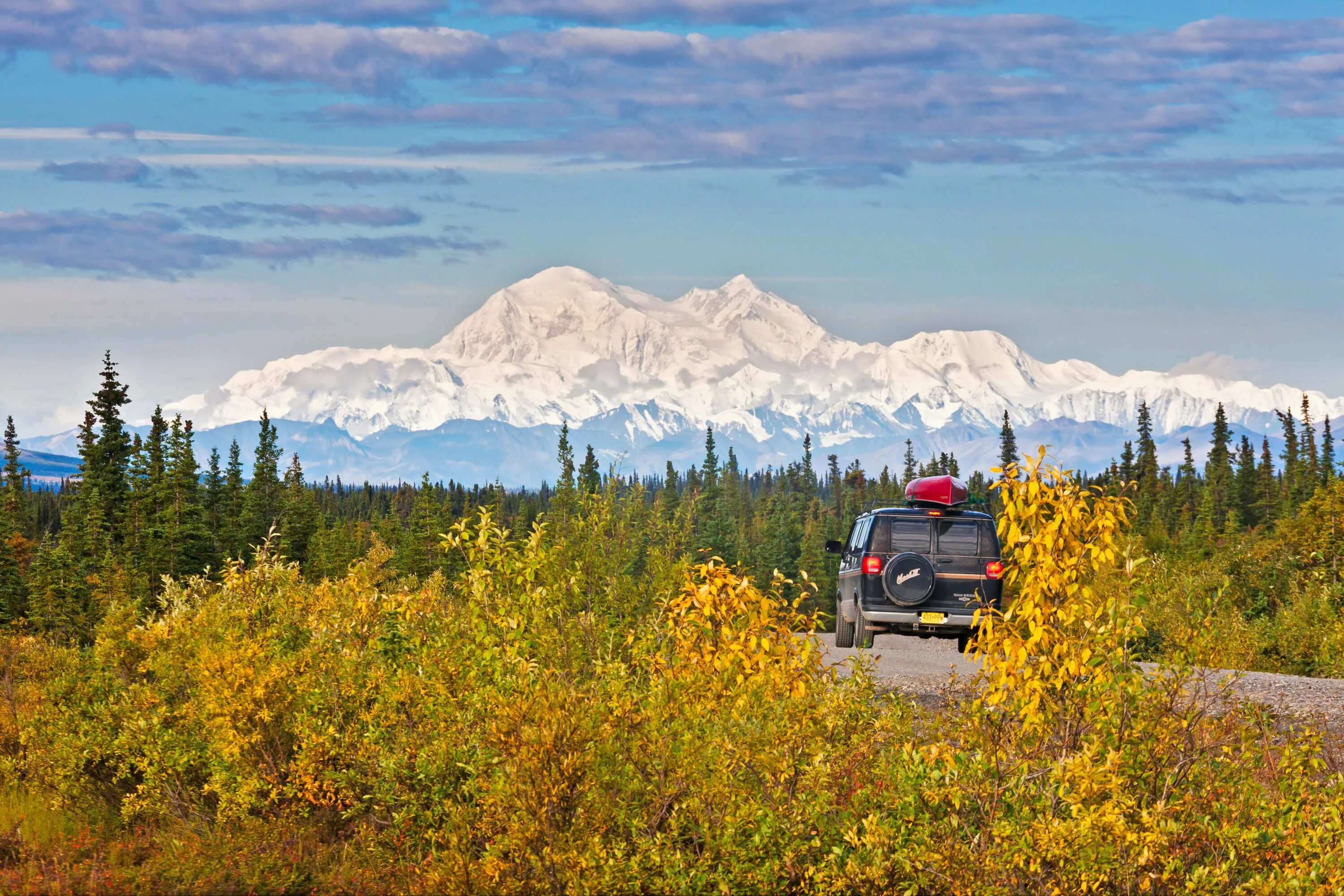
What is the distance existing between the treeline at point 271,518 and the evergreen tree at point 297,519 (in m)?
0.19

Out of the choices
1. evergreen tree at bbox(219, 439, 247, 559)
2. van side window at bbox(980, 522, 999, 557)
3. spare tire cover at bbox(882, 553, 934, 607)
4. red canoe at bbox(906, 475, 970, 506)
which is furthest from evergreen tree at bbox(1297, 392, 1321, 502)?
spare tire cover at bbox(882, 553, 934, 607)

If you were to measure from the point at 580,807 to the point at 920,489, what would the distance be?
1259 cm

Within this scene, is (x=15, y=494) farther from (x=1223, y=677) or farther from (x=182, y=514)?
(x=1223, y=677)

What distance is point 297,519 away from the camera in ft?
322

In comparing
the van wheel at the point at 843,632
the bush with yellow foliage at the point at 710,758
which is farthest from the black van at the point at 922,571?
the bush with yellow foliage at the point at 710,758

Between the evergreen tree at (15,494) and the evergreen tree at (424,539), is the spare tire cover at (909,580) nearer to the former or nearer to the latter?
the evergreen tree at (424,539)

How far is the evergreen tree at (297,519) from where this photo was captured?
9406 centimetres

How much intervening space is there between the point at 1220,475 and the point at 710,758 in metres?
146

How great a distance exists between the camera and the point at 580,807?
901cm

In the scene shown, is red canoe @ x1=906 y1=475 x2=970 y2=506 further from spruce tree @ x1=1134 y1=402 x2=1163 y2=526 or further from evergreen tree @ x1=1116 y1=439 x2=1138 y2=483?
evergreen tree @ x1=1116 y1=439 x2=1138 y2=483

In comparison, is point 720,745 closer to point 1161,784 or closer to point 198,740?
point 1161,784

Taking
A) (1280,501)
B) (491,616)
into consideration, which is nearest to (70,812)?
(491,616)

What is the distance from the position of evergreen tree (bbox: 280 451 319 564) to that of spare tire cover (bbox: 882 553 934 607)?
73466 mm

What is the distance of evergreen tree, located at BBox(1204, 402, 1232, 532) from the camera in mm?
135500
